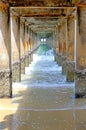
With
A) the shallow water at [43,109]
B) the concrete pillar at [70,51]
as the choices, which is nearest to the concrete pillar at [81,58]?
the shallow water at [43,109]

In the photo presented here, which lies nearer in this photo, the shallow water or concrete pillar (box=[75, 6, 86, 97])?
the shallow water

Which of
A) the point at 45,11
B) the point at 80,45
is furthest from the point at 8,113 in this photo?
the point at 45,11

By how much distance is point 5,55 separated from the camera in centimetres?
1480

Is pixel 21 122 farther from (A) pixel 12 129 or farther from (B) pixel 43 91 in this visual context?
(B) pixel 43 91

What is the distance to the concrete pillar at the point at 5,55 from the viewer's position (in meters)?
14.5

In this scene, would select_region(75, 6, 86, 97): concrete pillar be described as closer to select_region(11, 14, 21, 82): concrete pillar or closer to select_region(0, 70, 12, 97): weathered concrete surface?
select_region(0, 70, 12, 97): weathered concrete surface

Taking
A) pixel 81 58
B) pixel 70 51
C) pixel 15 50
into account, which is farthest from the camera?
pixel 15 50

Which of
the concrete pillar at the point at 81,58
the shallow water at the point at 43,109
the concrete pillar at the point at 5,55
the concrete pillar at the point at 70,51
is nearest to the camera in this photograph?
the shallow water at the point at 43,109

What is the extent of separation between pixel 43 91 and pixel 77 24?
3.79 meters

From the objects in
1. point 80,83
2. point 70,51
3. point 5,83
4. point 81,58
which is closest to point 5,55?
point 5,83

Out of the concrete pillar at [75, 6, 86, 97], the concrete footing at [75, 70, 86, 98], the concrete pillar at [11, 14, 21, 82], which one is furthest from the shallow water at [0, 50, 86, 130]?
the concrete pillar at [11, 14, 21, 82]

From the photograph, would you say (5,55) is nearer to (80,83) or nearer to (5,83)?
(5,83)

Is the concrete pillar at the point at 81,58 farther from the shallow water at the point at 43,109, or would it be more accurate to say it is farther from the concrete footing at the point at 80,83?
the shallow water at the point at 43,109

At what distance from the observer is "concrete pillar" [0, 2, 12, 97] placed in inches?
571
